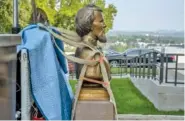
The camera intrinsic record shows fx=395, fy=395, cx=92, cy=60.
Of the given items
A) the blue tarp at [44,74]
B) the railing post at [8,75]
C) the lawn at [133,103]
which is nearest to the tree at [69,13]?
the lawn at [133,103]

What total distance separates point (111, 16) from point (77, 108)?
13.9m

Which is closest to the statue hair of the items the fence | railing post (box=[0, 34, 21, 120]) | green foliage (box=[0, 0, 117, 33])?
railing post (box=[0, 34, 21, 120])

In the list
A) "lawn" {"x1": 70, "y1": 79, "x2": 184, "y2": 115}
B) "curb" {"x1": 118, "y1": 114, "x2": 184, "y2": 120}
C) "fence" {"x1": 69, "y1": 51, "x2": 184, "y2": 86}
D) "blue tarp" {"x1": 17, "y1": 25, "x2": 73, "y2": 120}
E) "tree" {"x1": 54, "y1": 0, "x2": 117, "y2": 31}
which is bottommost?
"lawn" {"x1": 70, "y1": 79, "x2": 184, "y2": 115}

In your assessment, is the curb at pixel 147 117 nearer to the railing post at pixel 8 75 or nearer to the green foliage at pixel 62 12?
the railing post at pixel 8 75

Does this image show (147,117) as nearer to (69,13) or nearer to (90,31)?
(90,31)

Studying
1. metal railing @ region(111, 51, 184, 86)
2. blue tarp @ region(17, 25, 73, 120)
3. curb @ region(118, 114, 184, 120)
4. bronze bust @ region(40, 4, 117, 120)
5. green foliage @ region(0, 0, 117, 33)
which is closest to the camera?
blue tarp @ region(17, 25, 73, 120)

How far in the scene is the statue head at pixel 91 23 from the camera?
274 cm

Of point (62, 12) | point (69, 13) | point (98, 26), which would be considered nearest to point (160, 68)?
point (98, 26)

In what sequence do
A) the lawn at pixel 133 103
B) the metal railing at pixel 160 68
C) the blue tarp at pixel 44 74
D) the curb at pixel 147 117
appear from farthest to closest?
1. the metal railing at pixel 160 68
2. the lawn at pixel 133 103
3. the curb at pixel 147 117
4. the blue tarp at pixel 44 74

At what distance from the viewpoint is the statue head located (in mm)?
2736

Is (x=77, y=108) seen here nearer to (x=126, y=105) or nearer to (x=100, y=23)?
(x=100, y=23)

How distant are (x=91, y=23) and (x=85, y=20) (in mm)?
47

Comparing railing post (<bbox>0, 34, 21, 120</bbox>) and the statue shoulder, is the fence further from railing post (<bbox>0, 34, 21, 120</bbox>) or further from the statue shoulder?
railing post (<bbox>0, 34, 21, 120</bbox>)

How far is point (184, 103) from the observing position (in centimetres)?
756
